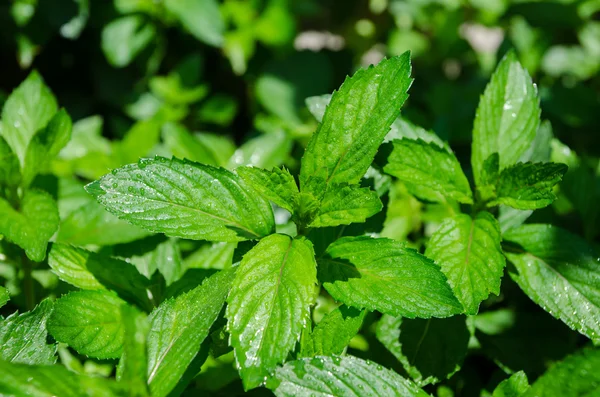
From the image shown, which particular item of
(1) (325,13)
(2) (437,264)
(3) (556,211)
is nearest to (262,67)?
(1) (325,13)

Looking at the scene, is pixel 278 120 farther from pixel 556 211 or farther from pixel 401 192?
pixel 556 211

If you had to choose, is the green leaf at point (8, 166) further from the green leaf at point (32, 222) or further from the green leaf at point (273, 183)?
the green leaf at point (273, 183)

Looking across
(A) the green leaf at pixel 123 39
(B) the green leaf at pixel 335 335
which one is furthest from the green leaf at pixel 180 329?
(A) the green leaf at pixel 123 39

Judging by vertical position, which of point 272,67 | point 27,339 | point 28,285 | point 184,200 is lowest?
point 28,285

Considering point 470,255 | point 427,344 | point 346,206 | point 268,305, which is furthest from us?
point 427,344

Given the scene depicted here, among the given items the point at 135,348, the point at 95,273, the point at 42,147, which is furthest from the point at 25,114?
the point at 135,348

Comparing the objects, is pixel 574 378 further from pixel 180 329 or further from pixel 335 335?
pixel 180 329

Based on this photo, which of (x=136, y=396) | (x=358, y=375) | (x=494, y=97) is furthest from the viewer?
(x=494, y=97)
